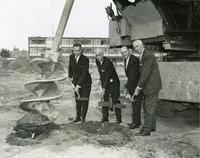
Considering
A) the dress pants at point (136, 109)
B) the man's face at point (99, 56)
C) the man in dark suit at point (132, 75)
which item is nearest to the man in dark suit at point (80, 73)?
the man's face at point (99, 56)

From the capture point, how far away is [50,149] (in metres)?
5.31

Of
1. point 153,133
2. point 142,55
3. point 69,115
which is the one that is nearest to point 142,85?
point 142,55

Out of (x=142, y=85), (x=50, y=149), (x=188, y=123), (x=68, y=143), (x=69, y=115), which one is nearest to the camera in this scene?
(x=50, y=149)

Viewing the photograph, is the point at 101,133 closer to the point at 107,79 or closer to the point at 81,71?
the point at 107,79

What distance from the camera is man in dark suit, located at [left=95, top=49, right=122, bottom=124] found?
7.21 metres

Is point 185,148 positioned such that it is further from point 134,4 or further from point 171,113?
point 134,4

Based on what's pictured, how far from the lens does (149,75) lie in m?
6.37

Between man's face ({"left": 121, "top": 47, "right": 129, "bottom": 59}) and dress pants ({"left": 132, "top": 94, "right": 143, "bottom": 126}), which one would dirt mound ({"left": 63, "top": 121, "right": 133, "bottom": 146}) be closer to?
dress pants ({"left": 132, "top": 94, "right": 143, "bottom": 126})

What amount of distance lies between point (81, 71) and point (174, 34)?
1.99 meters

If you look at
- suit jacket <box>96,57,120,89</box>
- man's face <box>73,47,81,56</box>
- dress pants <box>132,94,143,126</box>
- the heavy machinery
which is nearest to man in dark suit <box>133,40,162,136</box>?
the heavy machinery

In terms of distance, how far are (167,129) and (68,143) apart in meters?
2.38

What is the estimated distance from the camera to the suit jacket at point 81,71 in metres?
7.34

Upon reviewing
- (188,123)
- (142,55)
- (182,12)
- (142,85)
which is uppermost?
(182,12)

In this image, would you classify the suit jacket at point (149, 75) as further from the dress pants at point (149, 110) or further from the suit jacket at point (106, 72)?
the suit jacket at point (106, 72)
